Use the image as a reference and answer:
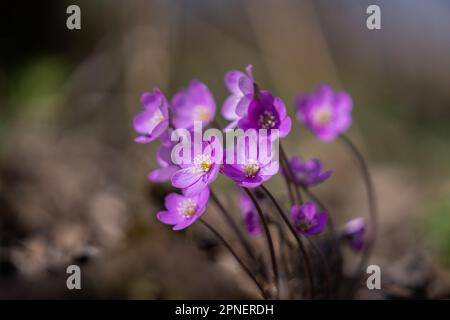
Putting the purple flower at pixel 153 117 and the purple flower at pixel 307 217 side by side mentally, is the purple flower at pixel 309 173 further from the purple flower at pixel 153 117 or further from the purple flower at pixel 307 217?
the purple flower at pixel 153 117

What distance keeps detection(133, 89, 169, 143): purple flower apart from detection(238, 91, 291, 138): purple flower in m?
0.23

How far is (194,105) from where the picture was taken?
1.81m

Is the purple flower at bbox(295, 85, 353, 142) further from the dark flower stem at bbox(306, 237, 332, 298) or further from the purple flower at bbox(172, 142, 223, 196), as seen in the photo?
the purple flower at bbox(172, 142, 223, 196)

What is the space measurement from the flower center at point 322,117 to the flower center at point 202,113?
442 mm

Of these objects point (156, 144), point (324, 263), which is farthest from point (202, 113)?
point (156, 144)

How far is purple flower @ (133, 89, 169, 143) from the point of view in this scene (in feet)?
5.04

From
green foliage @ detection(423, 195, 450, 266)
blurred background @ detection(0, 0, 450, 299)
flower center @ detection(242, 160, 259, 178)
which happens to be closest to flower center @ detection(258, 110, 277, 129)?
flower center @ detection(242, 160, 259, 178)

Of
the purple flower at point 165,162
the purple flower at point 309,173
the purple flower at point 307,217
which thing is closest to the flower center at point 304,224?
the purple flower at point 307,217

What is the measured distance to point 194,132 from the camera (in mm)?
1483

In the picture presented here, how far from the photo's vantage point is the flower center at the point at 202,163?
1424mm

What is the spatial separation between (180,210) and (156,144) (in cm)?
281

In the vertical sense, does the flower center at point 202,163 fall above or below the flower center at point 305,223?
above
